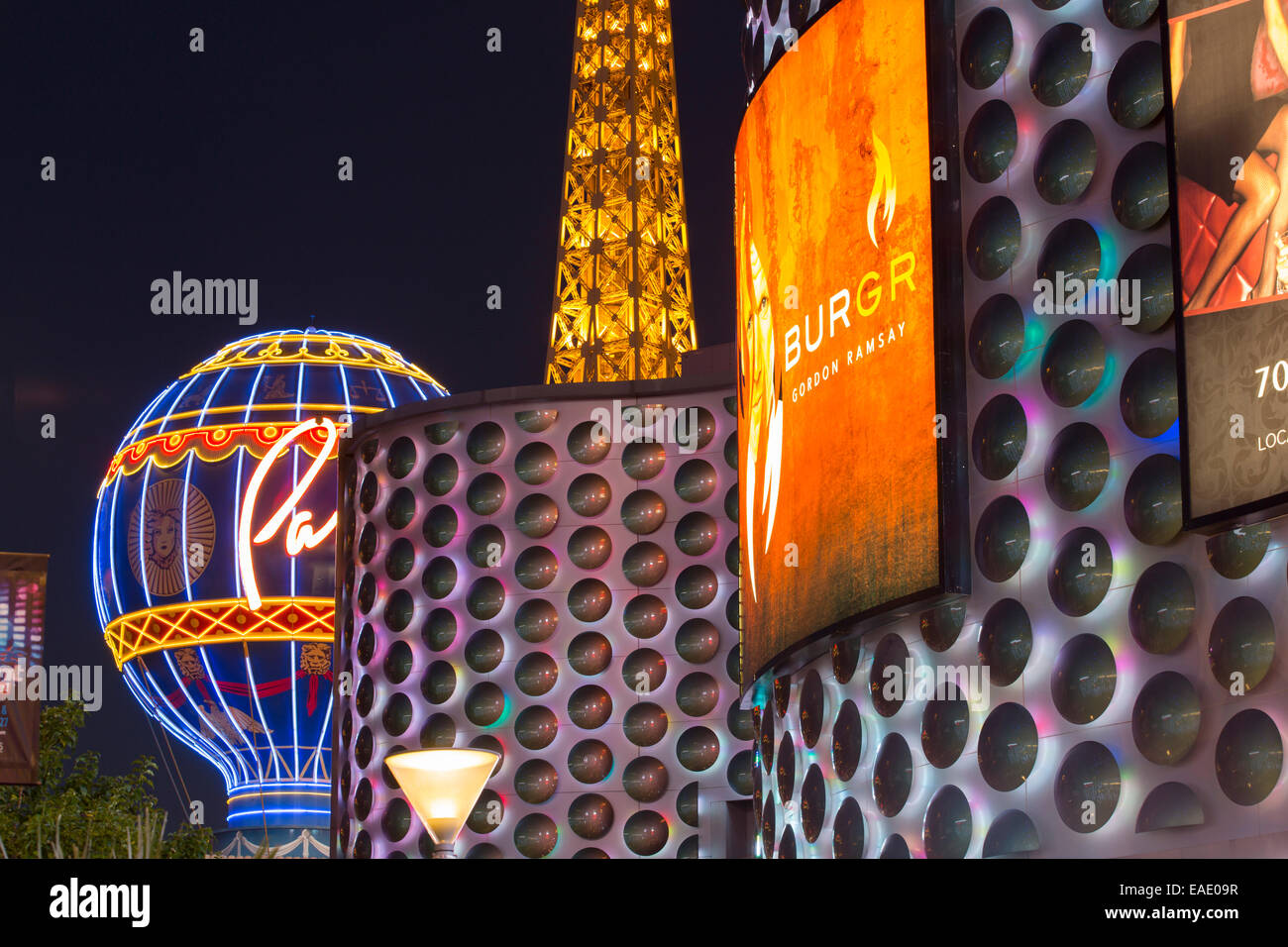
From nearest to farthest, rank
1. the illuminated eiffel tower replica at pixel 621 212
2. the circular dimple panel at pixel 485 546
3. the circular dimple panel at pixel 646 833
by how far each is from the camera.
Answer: the circular dimple panel at pixel 646 833, the circular dimple panel at pixel 485 546, the illuminated eiffel tower replica at pixel 621 212

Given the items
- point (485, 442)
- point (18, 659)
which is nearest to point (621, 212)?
point (485, 442)

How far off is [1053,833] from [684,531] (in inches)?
Result: 718

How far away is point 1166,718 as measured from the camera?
17.8 metres

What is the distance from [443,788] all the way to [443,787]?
0.01 m

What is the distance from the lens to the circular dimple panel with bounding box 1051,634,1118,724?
18.6 meters

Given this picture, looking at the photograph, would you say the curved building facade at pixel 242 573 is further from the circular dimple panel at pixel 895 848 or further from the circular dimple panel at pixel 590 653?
the circular dimple panel at pixel 895 848

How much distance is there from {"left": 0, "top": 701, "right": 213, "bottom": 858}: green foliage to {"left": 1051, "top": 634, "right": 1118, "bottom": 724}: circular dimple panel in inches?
1341

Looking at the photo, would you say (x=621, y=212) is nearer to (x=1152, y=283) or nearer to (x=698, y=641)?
(x=698, y=641)

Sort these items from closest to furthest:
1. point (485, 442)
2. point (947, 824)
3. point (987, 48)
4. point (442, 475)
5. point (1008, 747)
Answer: point (1008, 747), point (947, 824), point (987, 48), point (485, 442), point (442, 475)

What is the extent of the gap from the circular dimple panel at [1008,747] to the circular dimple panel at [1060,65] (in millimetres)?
6410

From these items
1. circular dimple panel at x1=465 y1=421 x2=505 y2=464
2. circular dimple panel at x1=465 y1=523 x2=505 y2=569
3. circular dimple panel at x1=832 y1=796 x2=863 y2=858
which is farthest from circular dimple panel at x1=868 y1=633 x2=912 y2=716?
circular dimple panel at x1=465 y1=421 x2=505 y2=464

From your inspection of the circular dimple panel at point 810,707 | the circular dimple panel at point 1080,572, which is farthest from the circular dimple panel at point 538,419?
the circular dimple panel at point 1080,572

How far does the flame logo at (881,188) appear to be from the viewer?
2236cm
